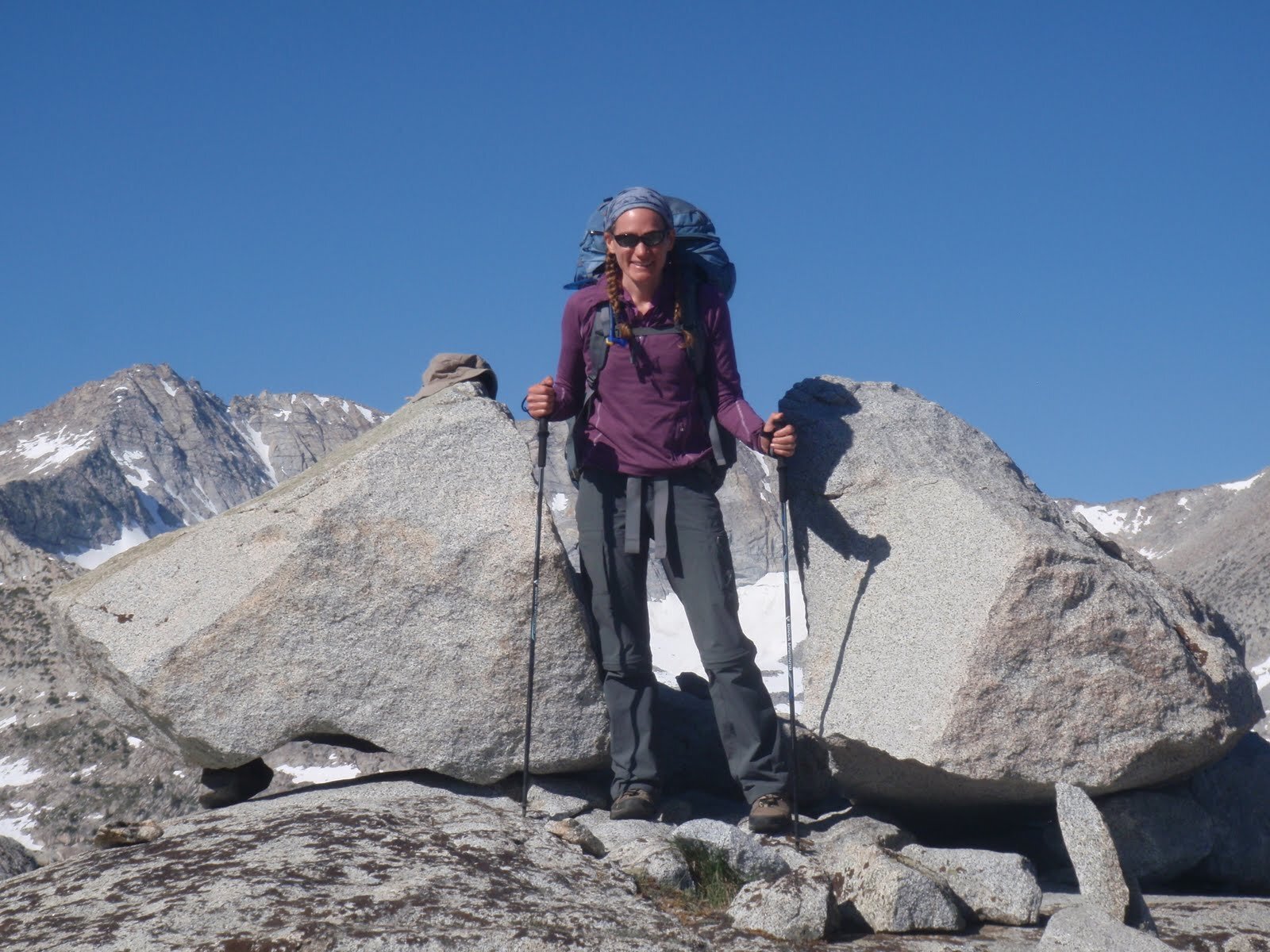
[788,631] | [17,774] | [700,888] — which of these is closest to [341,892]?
[700,888]

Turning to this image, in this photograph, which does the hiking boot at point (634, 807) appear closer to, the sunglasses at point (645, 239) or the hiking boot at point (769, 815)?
the hiking boot at point (769, 815)

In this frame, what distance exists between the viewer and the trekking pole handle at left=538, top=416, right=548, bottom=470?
1048 cm

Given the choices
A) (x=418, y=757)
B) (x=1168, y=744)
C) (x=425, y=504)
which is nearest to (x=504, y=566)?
(x=425, y=504)

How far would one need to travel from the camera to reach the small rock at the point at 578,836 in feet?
29.3

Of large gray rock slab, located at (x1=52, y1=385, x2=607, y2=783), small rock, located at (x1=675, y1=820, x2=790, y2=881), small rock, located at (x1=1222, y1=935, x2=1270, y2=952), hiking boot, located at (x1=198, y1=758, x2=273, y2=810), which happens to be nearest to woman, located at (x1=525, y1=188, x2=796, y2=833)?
large gray rock slab, located at (x1=52, y1=385, x2=607, y2=783)

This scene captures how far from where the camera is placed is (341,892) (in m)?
7.38

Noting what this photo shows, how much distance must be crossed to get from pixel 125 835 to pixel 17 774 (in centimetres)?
6460

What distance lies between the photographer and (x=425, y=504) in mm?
11188

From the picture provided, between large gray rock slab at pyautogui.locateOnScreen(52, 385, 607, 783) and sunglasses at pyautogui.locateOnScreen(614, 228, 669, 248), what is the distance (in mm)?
2379

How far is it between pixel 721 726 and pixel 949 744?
186 cm

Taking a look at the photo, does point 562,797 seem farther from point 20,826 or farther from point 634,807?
point 20,826

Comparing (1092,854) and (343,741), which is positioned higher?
(343,741)

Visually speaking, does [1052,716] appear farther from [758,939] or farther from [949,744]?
[758,939]

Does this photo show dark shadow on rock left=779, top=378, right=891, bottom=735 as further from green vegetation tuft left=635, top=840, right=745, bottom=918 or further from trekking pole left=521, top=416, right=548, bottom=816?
green vegetation tuft left=635, top=840, right=745, bottom=918
